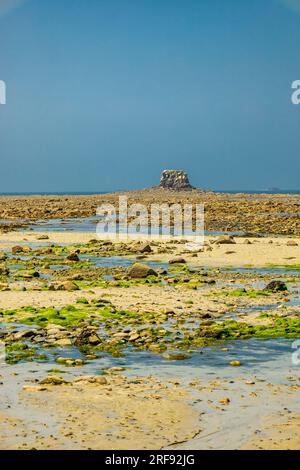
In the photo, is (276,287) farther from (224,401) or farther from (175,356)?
(224,401)

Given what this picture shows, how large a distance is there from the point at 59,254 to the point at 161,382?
66.7 feet

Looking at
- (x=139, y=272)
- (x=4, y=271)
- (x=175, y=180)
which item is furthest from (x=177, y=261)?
(x=175, y=180)

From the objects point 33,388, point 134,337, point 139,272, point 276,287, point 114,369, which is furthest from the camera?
point 139,272

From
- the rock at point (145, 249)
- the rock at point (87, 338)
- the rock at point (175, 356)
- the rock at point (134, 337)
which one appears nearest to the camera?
the rock at point (175, 356)

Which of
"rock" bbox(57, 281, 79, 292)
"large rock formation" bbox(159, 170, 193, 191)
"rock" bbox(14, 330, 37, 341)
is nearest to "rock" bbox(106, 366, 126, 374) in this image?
"rock" bbox(14, 330, 37, 341)

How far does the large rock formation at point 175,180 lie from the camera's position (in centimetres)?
13952

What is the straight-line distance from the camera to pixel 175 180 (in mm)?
140625

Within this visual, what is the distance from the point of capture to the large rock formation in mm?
139525

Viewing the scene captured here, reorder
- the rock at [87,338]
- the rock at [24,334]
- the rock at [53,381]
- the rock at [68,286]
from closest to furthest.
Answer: the rock at [53,381] → the rock at [87,338] → the rock at [24,334] → the rock at [68,286]

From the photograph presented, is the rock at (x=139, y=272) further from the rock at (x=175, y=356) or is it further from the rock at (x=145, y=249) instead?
the rock at (x=175, y=356)

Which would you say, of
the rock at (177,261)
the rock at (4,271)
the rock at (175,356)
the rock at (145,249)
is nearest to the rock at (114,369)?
the rock at (175,356)

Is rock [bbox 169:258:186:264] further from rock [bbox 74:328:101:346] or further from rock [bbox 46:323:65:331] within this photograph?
rock [bbox 74:328:101:346]

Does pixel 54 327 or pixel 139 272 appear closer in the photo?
pixel 54 327
